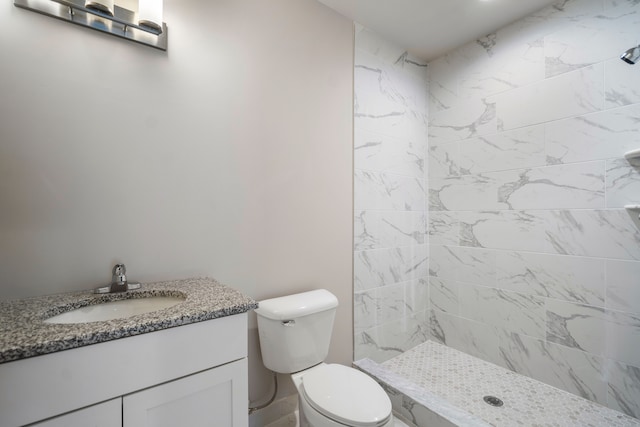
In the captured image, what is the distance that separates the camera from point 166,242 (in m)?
1.26

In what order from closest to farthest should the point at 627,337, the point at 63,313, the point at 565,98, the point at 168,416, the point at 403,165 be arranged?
the point at 168,416 → the point at 63,313 → the point at 627,337 → the point at 565,98 → the point at 403,165

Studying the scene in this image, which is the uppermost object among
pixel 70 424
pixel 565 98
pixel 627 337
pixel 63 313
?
pixel 565 98

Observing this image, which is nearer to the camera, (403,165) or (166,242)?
(166,242)

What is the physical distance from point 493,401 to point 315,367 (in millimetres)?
1098

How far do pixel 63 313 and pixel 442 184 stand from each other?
2.44 meters

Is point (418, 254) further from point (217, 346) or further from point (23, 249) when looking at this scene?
point (23, 249)

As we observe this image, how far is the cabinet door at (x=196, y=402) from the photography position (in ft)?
2.60

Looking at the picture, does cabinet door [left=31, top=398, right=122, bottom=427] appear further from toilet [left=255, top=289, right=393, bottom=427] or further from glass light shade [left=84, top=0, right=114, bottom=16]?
glass light shade [left=84, top=0, right=114, bottom=16]

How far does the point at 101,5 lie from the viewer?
3.43 feet

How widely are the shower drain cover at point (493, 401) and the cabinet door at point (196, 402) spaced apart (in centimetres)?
146

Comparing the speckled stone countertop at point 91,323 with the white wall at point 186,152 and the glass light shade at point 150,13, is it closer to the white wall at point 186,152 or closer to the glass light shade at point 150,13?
the white wall at point 186,152

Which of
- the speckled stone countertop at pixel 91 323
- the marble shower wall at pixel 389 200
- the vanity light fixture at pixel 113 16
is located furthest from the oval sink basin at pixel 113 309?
the marble shower wall at pixel 389 200

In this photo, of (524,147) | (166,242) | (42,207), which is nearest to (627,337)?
(524,147)

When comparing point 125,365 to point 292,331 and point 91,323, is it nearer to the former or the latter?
point 91,323
